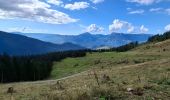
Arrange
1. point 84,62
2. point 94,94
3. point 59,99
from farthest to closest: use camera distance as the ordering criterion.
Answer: point 84,62 < point 94,94 < point 59,99

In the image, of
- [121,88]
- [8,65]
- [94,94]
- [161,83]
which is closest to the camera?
[94,94]

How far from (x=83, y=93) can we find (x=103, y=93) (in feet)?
3.31

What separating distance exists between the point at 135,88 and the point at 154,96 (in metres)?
1.34

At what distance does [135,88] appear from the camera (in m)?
13.1

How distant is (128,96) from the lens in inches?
463

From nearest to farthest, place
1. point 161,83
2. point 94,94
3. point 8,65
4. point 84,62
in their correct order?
point 94,94, point 161,83, point 8,65, point 84,62

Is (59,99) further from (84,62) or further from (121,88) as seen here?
(84,62)

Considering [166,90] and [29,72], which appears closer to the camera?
[166,90]

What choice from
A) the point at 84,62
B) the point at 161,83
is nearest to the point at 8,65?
the point at 84,62

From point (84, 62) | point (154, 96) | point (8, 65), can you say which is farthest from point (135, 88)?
point (84, 62)

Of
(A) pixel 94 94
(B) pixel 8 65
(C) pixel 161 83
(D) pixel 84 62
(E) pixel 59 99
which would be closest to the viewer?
(E) pixel 59 99

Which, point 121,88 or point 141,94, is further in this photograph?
point 121,88

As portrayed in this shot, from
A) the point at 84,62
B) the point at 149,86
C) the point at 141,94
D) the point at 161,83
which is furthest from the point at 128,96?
the point at 84,62

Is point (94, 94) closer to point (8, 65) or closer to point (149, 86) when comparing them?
point (149, 86)
